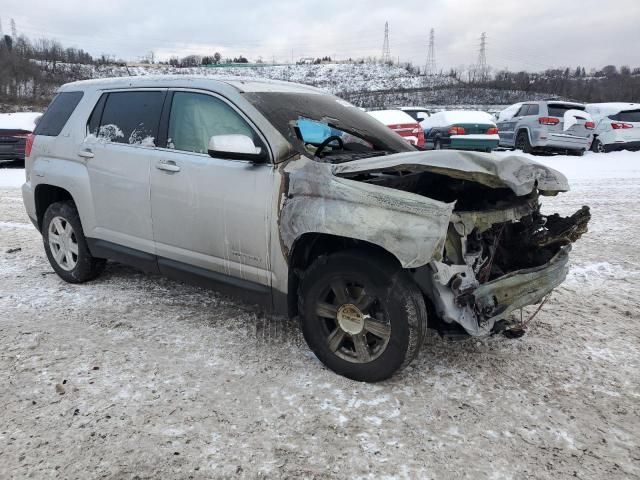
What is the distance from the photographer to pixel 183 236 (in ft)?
12.3

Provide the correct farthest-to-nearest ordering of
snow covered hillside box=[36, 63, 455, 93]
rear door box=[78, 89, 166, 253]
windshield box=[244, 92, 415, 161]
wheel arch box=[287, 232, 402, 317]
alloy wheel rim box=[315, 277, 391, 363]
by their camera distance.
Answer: snow covered hillside box=[36, 63, 455, 93], rear door box=[78, 89, 166, 253], windshield box=[244, 92, 415, 161], wheel arch box=[287, 232, 402, 317], alloy wheel rim box=[315, 277, 391, 363]

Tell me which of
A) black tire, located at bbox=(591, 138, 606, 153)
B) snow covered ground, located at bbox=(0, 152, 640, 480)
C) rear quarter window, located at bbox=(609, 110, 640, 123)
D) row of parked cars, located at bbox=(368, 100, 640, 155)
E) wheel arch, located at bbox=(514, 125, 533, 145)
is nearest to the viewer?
snow covered ground, located at bbox=(0, 152, 640, 480)

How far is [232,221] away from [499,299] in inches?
68.7

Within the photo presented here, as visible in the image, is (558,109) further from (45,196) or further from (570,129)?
(45,196)

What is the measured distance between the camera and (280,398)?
9.62ft

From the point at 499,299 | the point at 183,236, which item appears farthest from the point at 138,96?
the point at 499,299

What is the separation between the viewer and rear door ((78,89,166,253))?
3.97 metres

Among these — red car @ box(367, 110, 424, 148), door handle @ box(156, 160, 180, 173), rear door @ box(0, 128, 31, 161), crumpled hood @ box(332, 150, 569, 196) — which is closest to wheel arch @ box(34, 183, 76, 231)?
door handle @ box(156, 160, 180, 173)

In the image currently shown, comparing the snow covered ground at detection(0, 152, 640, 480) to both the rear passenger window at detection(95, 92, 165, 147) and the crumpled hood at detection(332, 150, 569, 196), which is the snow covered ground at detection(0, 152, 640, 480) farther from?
the rear passenger window at detection(95, 92, 165, 147)

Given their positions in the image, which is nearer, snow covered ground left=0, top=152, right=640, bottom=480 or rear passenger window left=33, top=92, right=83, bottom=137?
snow covered ground left=0, top=152, right=640, bottom=480

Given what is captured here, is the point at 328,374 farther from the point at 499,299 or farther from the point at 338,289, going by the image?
the point at 499,299

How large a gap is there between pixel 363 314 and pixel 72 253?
124 inches

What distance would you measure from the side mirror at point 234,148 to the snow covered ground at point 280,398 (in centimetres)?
132

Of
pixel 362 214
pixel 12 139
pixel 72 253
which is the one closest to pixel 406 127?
pixel 72 253
